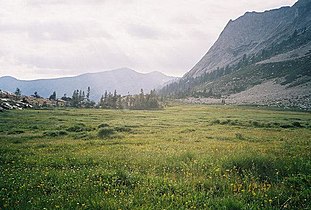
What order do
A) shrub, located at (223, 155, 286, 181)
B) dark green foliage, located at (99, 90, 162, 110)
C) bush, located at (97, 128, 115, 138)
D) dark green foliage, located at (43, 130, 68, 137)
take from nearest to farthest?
shrub, located at (223, 155, 286, 181)
bush, located at (97, 128, 115, 138)
dark green foliage, located at (43, 130, 68, 137)
dark green foliage, located at (99, 90, 162, 110)

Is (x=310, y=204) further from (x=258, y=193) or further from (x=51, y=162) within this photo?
(x=51, y=162)

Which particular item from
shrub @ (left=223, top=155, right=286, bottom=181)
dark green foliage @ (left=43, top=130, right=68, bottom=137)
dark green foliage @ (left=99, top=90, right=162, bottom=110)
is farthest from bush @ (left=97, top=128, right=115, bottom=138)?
dark green foliage @ (left=99, top=90, right=162, bottom=110)

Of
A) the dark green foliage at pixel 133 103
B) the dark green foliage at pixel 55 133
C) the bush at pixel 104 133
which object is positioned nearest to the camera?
the bush at pixel 104 133

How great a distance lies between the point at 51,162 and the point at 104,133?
1766cm

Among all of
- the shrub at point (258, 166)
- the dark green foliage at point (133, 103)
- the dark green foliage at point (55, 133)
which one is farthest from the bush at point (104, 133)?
the dark green foliage at point (133, 103)

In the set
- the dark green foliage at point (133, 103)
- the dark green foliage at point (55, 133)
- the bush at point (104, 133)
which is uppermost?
the dark green foliage at point (133, 103)

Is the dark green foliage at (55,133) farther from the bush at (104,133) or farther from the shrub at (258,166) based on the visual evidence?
the shrub at (258,166)

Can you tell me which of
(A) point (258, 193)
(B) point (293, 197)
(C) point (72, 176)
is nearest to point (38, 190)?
(C) point (72, 176)

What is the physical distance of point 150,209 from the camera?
25.2 ft

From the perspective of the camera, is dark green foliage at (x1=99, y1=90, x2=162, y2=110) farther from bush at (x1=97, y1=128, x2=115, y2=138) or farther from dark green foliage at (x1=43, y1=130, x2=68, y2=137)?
bush at (x1=97, y1=128, x2=115, y2=138)

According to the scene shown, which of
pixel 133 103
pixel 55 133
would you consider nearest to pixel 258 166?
pixel 55 133

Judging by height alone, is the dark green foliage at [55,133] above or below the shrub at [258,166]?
below

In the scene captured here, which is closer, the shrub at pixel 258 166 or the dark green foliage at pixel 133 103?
the shrub at pixel 258 166

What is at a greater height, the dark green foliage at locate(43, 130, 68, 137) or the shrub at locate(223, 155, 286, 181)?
the shrub at locate(223, 155, 286, 181)
